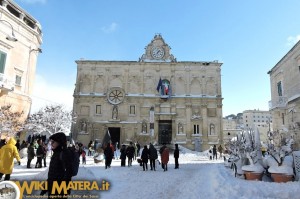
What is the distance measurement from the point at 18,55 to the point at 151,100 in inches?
742

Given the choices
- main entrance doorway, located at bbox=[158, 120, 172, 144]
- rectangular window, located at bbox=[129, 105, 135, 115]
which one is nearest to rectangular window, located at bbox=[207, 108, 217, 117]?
main entrance doorway, located at bbox=[158, 120, 172, 144]

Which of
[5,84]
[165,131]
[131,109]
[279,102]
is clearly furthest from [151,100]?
[5,84]

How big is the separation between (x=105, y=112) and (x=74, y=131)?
5.15m

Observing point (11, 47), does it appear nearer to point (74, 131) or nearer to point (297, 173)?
point (74, 131)

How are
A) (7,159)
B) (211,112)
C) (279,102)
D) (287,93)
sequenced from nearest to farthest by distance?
1. (7,159)
2. (287,93)
3. (279,102)
4. (211,112)

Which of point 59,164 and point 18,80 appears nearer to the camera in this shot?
point 59,164

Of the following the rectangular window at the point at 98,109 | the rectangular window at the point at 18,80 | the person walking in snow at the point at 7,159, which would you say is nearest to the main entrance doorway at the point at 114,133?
the rectangular window at the point at 98,109

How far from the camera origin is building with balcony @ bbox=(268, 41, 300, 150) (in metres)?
21.7

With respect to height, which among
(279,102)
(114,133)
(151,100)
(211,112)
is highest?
(151,100)

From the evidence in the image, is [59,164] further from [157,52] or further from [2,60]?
[157,52]

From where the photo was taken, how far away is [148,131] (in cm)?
3316

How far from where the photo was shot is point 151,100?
113 ft

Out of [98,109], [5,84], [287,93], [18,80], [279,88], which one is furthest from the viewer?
[98,109]

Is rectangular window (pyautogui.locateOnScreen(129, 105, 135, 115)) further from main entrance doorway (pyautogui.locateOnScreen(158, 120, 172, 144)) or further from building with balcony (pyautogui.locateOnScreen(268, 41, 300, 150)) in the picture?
building with balcony (pyautogui.locateOnScreen(268, 41, 300, 150))
